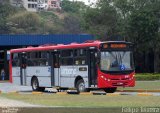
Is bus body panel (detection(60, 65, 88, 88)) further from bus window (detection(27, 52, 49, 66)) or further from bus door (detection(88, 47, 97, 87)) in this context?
bus window (detection(27, 52, 49, 66))

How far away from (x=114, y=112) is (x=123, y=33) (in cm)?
4512

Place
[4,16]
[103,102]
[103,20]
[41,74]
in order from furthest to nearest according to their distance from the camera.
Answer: [4,16]
[103,20]
[41,74]
[103,102]

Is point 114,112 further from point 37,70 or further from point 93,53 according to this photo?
point 37,70

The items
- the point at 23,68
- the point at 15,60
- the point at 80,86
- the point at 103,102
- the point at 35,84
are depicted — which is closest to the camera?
the point at 103,102

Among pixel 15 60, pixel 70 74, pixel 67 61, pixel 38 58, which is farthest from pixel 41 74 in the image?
pixel 15 60

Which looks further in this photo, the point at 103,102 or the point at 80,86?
the point at 80,86

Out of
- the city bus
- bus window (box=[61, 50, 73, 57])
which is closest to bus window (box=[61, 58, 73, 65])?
the city bus

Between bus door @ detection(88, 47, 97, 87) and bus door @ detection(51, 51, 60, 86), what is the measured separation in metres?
3.58

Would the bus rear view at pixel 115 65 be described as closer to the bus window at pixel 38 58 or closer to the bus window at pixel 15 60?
the bus window at pixel 38 58

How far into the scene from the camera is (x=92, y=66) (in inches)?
1211

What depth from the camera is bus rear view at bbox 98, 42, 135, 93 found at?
30172 mm

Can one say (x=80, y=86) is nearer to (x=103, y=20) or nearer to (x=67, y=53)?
(x=67, y=53)

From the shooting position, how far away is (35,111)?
1517 centimetres

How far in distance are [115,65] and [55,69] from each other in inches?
211
